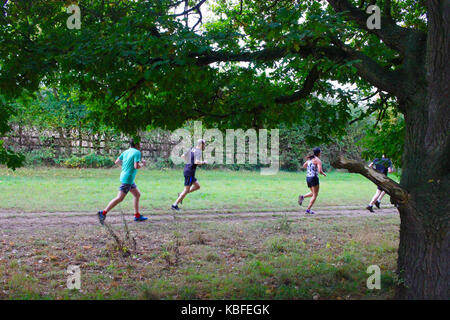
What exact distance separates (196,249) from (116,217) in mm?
3105

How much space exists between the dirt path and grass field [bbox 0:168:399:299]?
25 millimetres

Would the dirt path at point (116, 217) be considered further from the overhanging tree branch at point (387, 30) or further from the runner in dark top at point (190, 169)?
the overhanging tree branch at point (387, 30)

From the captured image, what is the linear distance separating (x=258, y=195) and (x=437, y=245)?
9.86 m

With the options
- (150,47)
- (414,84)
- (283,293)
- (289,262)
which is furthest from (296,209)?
(150,47)

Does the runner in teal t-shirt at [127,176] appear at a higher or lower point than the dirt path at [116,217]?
higher

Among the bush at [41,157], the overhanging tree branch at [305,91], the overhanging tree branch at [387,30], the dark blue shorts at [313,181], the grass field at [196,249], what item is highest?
the overhanging tree branch at [387,30]

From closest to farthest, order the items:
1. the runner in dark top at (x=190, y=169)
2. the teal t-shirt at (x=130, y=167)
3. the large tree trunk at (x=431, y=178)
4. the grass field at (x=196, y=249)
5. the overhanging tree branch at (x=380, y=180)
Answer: the large tree trunk at (x=431, y=178)
the overhanging tree branch at (x=380, y=180)
the grass field at (x=196, y=249)
the teal t-shirt at (x=130, y=167)
the runner in dark top at (x=190, y=169)

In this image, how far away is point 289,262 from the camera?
639 cm

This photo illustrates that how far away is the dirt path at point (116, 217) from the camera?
8320mm

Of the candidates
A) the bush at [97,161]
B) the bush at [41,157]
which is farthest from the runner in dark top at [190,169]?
the bush at [41,157]

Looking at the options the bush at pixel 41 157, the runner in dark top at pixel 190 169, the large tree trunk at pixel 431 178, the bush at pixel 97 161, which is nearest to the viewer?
the large tree trunk at pixel 431 178

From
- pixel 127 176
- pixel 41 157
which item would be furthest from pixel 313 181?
pixel 41 157

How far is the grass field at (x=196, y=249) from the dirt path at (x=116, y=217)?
0.08 ft
